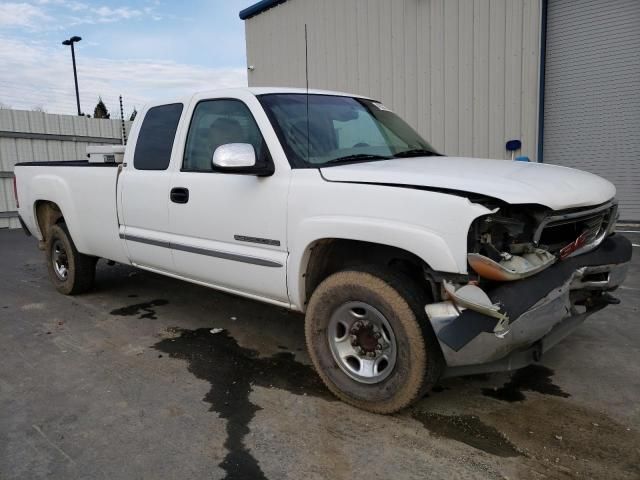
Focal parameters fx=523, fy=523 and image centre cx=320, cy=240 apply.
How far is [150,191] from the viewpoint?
4336 mm

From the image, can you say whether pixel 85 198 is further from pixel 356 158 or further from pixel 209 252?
pixel 356 158

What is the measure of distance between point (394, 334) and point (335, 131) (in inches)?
62.3

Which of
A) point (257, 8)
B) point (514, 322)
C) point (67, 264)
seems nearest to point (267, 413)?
point (514, 322)

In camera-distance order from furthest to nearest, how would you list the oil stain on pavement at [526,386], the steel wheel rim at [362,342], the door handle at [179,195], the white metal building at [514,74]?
the white metal building at [514,74], the door handle at [179,195], the oil stain on pavement at [526,386], the steel wheel rim at [362,342]

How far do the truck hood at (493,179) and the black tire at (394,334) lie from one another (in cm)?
54

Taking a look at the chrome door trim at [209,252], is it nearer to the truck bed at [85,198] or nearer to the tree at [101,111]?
the truck bed at [85,198]

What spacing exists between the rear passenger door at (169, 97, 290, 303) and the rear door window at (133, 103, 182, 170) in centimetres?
23

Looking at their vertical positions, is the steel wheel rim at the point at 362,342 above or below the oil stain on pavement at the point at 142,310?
above

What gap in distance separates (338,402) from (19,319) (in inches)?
137

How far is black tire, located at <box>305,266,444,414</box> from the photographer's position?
278cm

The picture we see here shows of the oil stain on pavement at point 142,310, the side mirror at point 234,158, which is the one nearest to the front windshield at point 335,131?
the side mirror at point 234,158

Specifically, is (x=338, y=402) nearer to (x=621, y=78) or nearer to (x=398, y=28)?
(x=621, y=78)

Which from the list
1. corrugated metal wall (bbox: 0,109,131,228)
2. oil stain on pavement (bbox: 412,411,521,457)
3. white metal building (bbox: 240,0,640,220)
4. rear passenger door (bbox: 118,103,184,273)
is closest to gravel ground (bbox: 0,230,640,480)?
oil stain on pavement (bbox: 412,411,521,457)

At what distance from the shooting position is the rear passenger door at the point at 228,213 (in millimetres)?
3422
